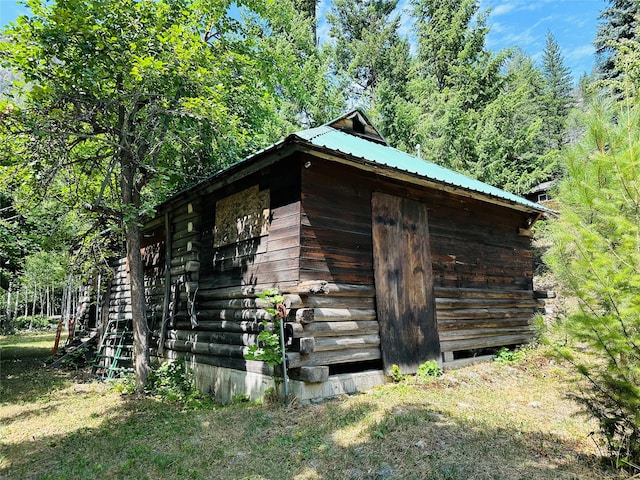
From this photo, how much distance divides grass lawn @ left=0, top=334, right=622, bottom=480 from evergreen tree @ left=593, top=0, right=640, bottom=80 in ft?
78.3

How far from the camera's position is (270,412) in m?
5.99

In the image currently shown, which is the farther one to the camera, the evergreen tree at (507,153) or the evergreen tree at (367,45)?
the evergreen tree at (367,45)

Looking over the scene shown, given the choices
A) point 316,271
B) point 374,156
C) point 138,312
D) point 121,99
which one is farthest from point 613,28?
point 138,312

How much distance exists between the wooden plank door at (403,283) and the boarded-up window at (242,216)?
2.03 metres

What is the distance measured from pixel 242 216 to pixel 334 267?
7.11 ft

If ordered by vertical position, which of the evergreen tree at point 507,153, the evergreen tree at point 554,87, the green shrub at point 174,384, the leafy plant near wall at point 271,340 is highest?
the evergreen tree at point 554,87

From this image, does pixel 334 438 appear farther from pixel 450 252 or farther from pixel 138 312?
pixel 138 312

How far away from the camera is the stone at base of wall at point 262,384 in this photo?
627 centimetres

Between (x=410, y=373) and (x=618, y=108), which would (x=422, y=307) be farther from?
(x=618, y=108)

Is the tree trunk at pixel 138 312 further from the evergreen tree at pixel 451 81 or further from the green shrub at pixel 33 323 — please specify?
the green shrub at pixel 33 323

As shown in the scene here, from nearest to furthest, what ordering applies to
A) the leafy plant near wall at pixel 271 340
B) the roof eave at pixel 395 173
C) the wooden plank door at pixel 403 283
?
the leafy plant near wall at pixel 271 340 → the roof eave at pixel 395 173 → the wooden plank door at pixel 403 283

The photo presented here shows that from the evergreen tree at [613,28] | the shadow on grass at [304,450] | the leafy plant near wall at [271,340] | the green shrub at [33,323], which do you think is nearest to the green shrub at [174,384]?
the shadow on grass at [304,450]

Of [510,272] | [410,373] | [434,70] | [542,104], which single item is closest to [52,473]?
[410,373]

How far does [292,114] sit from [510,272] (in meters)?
15.0
